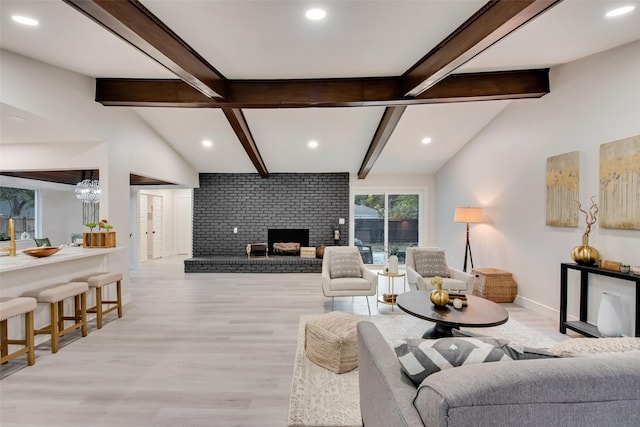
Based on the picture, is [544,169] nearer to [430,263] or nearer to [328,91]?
[430,263]

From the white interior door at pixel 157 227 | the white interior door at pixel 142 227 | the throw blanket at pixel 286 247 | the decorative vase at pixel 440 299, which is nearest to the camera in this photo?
the decorative vase at pixel 440 299

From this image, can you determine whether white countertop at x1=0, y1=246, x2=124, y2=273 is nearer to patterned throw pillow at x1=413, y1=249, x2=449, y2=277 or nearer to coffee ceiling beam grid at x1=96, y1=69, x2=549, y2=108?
coffee ceiling beam grid at x1=96, y1=69, x2=549, y2=108

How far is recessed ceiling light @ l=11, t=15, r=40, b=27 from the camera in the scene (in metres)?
2.38

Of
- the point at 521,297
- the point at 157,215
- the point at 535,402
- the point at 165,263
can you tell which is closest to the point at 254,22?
the point at 535,402

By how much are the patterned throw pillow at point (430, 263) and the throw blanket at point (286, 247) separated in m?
3.42

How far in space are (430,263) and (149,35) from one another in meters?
4.27

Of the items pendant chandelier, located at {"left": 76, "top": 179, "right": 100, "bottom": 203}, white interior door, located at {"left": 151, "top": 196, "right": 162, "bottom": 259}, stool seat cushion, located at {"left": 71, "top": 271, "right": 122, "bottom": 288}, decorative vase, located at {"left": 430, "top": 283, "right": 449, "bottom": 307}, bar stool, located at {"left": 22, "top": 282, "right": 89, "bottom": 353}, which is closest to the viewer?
decorative vase, located at {"left": 430, "top": 283, "right": 449, "bottom": 307}

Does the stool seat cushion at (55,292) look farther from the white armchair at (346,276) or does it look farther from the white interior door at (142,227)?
the white interior door at (142,227)

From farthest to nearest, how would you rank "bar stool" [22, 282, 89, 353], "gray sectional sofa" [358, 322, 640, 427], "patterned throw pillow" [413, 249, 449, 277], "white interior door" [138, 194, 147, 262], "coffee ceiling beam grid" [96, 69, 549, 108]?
"white interior door" [138, 194, 147, 262]
"patterned throw pillow" [413, 249, 449, 277]
"coffee ceiling beam grid" [96, 69, 549, 108]
"bar stool" [22, 282, 89, 353]
"gray sectional sofa" [358, 322, 640, 427]

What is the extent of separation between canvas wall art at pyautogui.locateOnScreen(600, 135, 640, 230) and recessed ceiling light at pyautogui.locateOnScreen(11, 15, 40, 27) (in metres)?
5.22

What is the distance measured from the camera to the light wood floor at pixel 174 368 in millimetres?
2090

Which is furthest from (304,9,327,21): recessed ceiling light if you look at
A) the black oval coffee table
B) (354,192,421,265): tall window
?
(354,192,421,265): tall window

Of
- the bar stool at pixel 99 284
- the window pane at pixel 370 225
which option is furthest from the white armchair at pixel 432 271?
the bar stool at pixel 99 284

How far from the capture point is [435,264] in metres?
4.68
